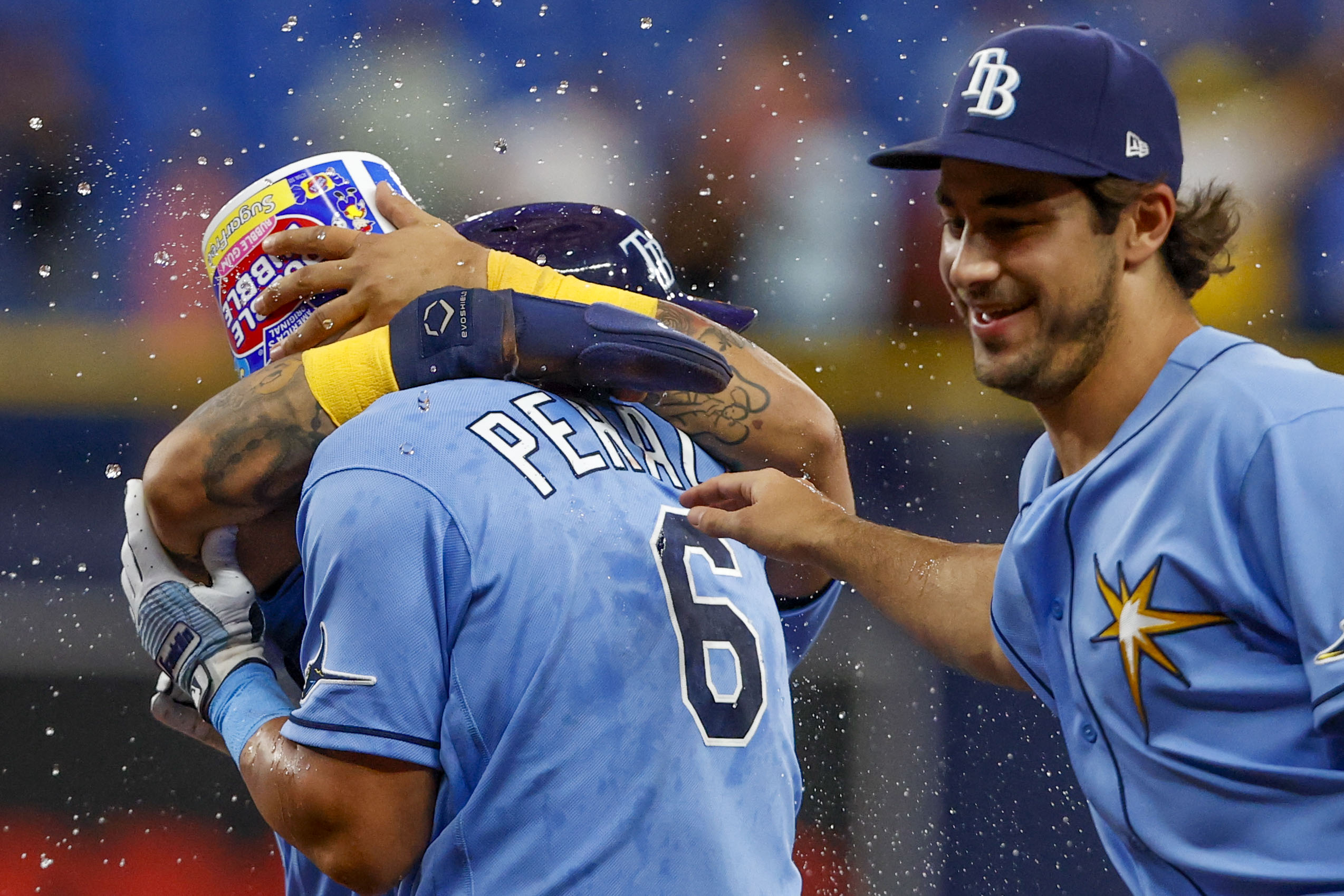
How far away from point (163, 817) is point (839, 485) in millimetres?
3277

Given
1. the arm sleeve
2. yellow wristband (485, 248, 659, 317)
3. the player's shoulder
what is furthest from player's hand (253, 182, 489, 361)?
the player's shoulder

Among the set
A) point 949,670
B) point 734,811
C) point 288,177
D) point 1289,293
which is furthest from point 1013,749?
point 288,177

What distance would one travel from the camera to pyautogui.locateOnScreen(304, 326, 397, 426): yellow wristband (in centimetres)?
158

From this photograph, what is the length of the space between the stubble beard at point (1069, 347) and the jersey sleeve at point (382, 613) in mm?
690

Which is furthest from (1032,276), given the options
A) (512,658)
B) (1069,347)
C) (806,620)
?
(806,620)

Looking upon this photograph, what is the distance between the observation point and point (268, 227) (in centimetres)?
186

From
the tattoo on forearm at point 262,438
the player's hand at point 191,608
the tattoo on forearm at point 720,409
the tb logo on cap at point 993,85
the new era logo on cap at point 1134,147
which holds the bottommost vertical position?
the player's hand at point 191,608

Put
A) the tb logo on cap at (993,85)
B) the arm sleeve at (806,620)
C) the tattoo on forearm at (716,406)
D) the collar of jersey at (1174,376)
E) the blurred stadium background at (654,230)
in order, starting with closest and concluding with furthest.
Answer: the collar of jersey at (1174,376)
the tb logo on cap at (993,85)
the tattoo on forearm at (716,406)
the arm sleeve at (806,620)
the blurred stadium background at (654,230)

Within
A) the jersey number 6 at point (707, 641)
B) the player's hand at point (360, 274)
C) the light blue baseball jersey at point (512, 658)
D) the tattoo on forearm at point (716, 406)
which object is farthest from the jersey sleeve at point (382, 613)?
the tattoo on forearm at point (716, 406)

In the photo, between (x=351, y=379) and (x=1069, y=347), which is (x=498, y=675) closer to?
(x=351, y=379)

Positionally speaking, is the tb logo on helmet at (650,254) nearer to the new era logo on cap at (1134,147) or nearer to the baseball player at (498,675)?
the baseball player at (498,675)

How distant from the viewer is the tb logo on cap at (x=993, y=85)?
1.48 metres

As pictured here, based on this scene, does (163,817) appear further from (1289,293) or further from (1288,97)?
(1288,97)

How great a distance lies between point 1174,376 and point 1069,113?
1.08 ft
